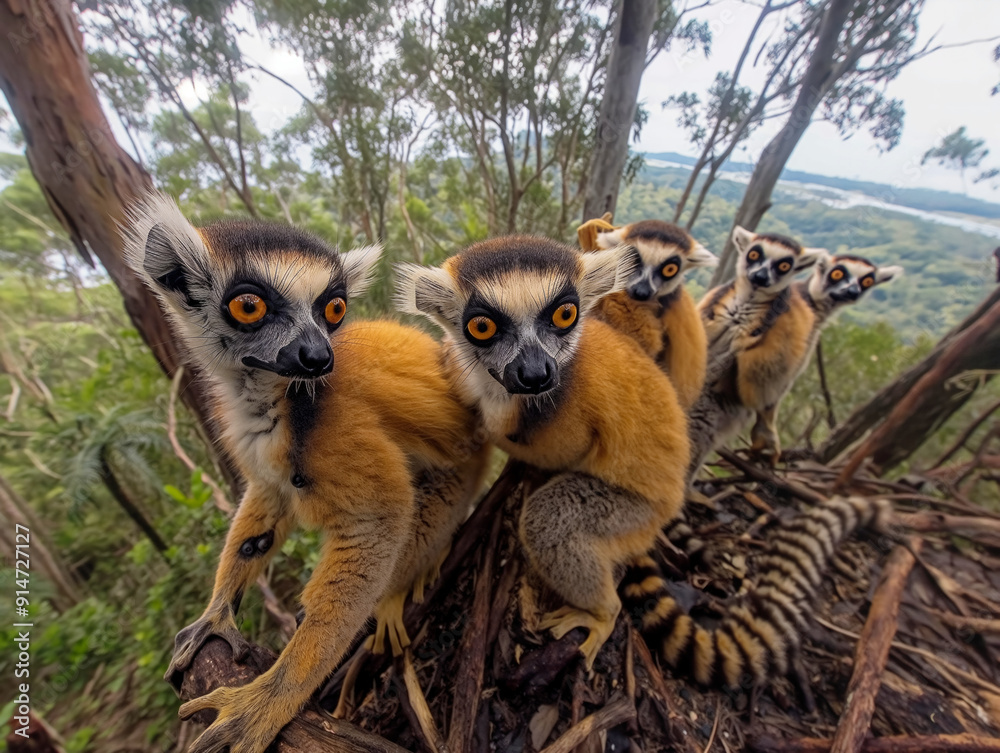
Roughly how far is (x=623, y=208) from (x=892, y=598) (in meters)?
5.59

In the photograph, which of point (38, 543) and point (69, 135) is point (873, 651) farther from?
point (38, 543)

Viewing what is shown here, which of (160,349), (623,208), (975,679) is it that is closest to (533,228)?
(623,208)

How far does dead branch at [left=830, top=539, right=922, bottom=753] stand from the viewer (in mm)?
1720

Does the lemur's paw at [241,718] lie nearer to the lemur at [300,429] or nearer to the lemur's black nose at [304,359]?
the lemur at [300,429]

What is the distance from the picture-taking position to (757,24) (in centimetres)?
669

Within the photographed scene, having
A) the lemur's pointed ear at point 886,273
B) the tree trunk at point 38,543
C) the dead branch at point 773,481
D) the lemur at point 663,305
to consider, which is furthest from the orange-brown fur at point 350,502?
the lemur's pointed ear at point 886,273

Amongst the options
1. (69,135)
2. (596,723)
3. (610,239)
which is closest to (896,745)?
(596,723)

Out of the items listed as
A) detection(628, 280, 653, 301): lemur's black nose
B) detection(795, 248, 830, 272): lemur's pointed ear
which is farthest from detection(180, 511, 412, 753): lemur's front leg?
detection(795, 248, 830, 272): lemur's pointed ear

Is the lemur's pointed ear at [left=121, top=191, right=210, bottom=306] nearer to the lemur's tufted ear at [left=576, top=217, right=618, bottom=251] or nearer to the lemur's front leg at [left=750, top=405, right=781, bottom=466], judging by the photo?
the lemur's tufted ear at [left=576, top=217, right=618, bottom=251]

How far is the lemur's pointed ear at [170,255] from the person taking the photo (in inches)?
56.4

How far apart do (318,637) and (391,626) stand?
0.57 metres

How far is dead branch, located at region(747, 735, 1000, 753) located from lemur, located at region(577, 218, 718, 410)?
5.68 ft

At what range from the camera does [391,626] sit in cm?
199

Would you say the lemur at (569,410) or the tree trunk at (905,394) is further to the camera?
the tree trunk at (905,394)
